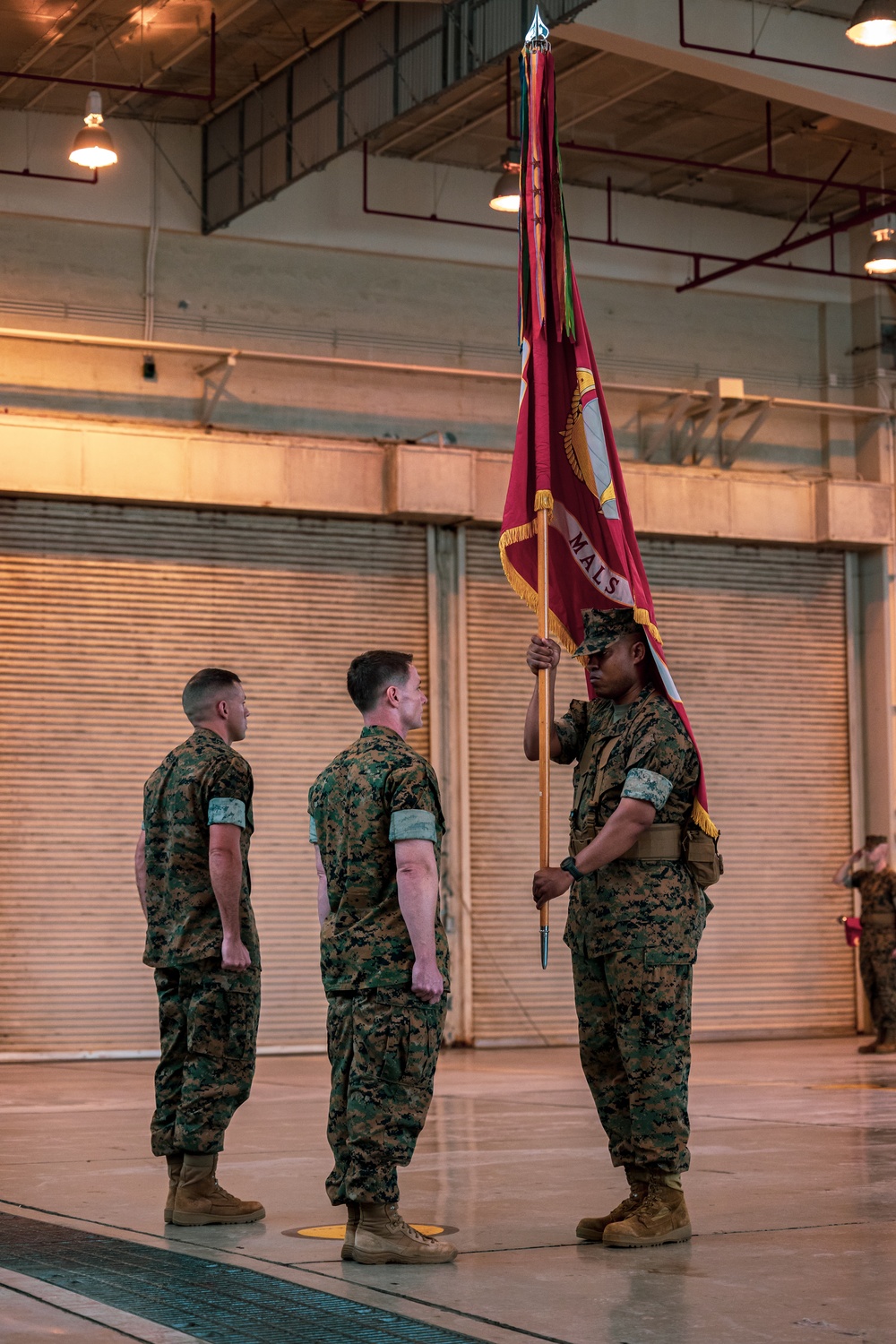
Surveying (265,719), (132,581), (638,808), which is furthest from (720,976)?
(638,808)

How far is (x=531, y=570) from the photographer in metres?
7.19

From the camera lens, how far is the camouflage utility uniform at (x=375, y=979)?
5.44 m

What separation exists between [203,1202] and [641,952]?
186 cm

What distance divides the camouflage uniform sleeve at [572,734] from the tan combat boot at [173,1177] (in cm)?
201

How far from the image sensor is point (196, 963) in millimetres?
6484

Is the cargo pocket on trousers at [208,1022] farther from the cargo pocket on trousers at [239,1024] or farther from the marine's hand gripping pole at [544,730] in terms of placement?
the marine's hand gripping pole at [544,730]

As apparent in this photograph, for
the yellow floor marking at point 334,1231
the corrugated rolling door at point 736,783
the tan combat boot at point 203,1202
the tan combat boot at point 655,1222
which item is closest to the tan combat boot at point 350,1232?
the yellow floor marking at point 334,1231

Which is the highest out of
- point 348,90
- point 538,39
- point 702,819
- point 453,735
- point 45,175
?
point 348,90

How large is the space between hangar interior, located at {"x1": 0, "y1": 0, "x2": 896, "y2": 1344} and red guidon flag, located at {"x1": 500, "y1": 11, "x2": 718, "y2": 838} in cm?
675

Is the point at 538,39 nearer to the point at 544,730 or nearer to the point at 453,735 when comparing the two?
the point at 544,730

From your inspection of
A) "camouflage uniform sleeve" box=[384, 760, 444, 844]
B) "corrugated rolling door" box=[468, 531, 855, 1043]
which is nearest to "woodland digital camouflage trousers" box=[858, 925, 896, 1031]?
"corrugated rolling door" box=[468, 531, 855, 1043]

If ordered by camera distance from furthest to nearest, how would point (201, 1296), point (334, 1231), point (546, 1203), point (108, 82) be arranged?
1. point (108, 82)
2. point (546, 1203)
3. point (334, 1231)
4. point (201, 1296)

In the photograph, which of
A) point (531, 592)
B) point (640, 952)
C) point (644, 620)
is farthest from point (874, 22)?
point (640, 952)

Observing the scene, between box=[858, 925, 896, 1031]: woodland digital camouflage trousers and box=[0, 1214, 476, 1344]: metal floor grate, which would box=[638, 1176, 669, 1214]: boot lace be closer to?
box=[0, 1214, 476, 1344]: metal floor grate
